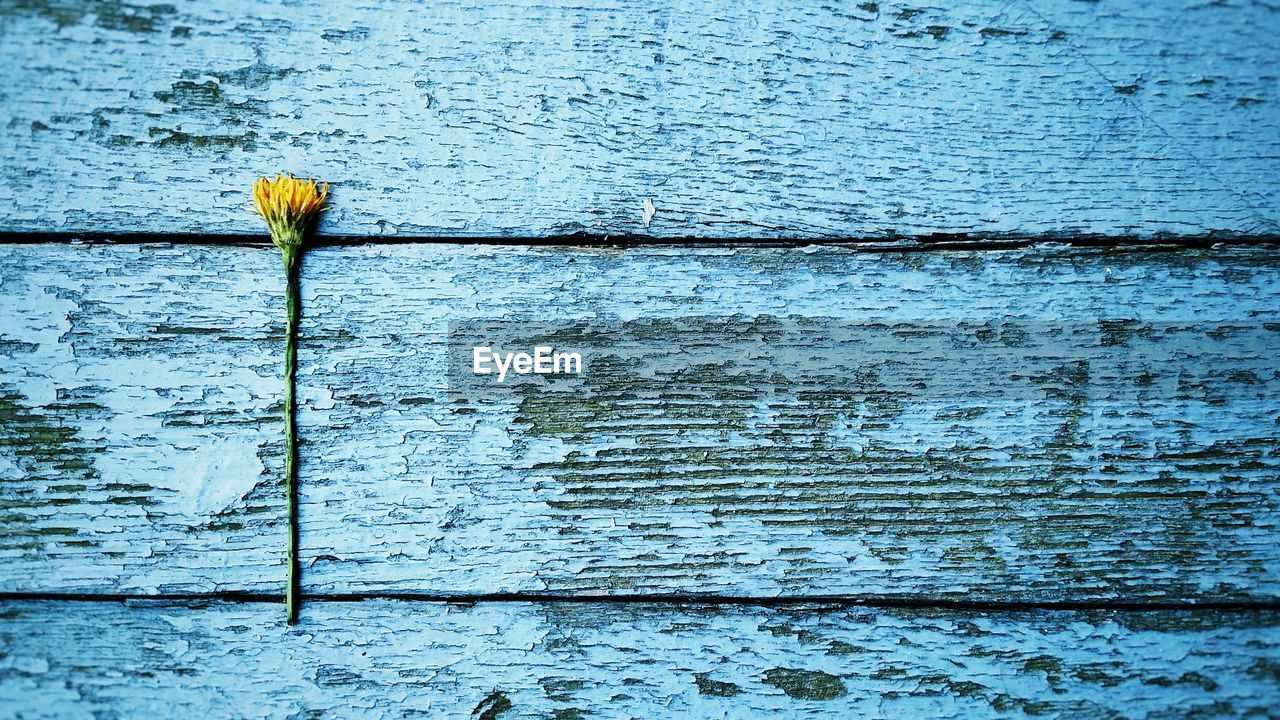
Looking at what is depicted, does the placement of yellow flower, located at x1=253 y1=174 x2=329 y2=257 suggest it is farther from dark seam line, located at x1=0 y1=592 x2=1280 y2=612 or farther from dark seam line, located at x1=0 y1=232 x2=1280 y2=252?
dark seam line, located at x1=0 y1=592 x2=1280 y2=612

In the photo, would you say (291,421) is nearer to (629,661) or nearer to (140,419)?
(140,419)

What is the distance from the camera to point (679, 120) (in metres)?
0.45

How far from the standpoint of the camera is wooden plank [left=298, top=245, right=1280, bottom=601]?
0.45m

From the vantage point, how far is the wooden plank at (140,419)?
17.6 inches

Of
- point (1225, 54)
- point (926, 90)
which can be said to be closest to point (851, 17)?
point (926, 90)

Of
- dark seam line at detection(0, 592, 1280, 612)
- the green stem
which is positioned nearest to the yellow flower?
the green stem

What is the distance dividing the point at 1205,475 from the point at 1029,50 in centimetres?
29

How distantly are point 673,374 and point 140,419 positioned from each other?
33 cm

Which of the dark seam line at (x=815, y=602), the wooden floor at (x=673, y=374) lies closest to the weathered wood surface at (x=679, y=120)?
the wooden floor at (x=673, y=374)

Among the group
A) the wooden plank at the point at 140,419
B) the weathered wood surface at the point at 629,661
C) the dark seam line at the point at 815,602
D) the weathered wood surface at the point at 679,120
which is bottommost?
the weathered wood surface at the point at 629,661

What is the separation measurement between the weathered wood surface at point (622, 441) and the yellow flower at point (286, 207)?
0.02 metres

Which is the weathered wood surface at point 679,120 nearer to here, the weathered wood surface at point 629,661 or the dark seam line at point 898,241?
the dark seam line at point 898,241

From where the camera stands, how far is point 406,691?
455 millimetres

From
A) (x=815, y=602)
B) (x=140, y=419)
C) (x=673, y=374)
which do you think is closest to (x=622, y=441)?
(x=673, y=374)
